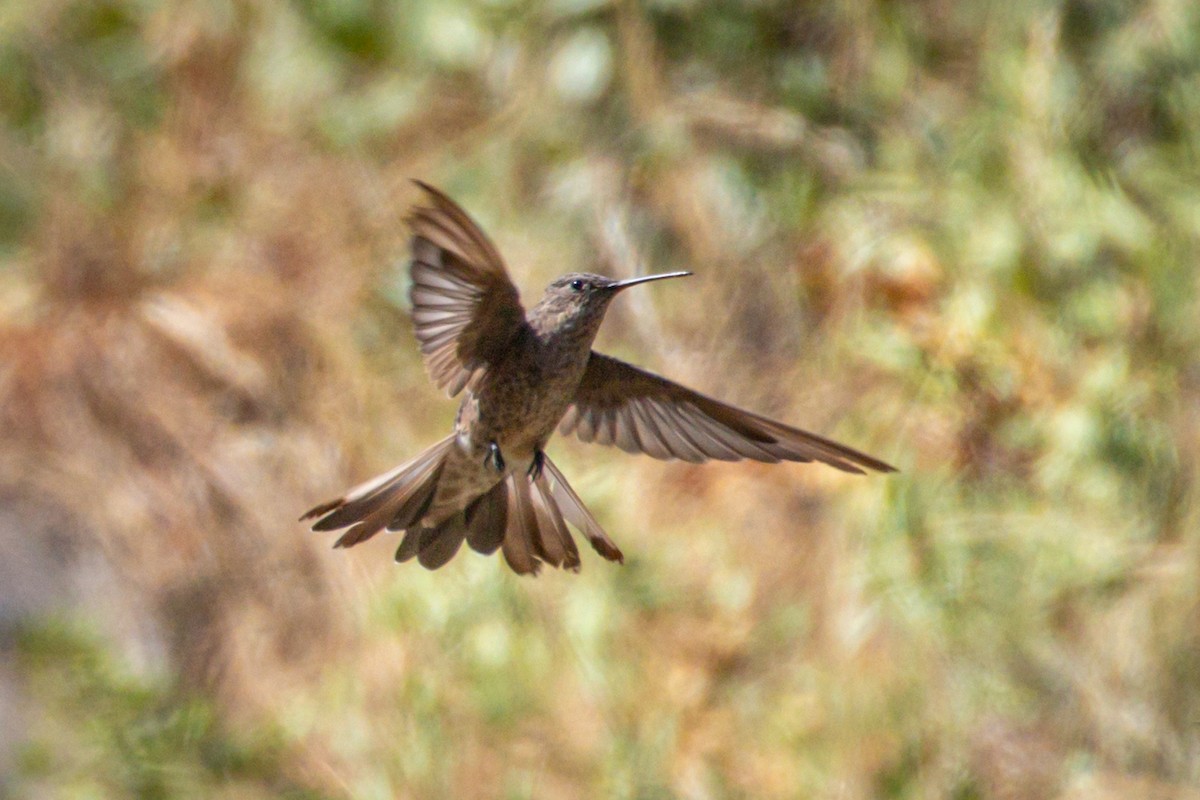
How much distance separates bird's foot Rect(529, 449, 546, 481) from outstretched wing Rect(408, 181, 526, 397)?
0.66 ft

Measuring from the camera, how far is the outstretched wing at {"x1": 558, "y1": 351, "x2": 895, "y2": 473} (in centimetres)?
243

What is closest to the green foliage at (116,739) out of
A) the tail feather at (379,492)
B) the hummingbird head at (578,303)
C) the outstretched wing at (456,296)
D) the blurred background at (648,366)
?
the blurred background at (648,366)

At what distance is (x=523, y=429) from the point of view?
8.16 ft

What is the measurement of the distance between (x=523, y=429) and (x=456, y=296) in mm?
381

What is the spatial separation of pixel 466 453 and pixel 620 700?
66.2 inches

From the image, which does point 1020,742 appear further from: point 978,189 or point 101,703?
point 101,703

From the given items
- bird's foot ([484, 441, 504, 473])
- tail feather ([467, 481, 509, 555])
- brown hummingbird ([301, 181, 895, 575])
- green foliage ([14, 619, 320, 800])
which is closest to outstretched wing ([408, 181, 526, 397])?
brown hummingbird ([301, 181, 895, 575])

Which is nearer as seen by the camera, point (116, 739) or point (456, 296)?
point (456, 296)

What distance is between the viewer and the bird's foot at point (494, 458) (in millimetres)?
2486

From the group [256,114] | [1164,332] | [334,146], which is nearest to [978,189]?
[1164,332]

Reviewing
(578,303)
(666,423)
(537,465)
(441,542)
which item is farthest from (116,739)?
(578,303)

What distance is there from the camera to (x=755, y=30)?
469 cm

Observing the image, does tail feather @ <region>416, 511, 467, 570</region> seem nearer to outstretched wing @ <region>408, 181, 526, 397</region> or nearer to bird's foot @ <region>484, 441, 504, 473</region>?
bird's foot @ <region>484, 441, 504, 473</region>

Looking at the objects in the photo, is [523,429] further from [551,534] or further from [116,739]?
[116,739]
